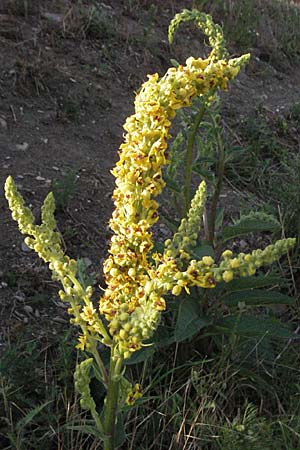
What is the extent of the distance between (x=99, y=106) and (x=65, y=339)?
2273 millimetres

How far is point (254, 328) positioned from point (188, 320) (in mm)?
243

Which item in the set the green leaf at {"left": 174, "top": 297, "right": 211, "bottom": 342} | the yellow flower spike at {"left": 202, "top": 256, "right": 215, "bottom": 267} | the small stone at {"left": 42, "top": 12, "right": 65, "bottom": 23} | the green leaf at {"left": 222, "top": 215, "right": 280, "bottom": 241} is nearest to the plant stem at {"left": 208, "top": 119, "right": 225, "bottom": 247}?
the green leaf at {"left": 222, "top": 215, "right": 280, "bottom": 241}

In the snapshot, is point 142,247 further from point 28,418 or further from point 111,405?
point 28,418

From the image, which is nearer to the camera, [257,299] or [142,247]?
[142,247]

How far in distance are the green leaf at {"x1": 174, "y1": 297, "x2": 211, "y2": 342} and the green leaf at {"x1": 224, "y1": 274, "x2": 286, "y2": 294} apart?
5.3 inches

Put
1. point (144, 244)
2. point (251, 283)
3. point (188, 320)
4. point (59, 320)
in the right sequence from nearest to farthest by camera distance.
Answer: point (144, 244)
point (188, 320)
point (251, 283)
point (59, 320)

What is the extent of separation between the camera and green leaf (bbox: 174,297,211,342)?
2082mm

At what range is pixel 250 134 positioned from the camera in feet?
14.2

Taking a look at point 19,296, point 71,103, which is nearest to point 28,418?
Result: point 19,296

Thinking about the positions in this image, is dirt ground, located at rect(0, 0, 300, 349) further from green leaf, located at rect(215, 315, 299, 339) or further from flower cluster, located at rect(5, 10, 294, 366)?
flower cluster, located at rect(5, 10, 294, 366)

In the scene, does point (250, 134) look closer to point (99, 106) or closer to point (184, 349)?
point (99, 106)

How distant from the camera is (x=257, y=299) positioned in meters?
2.29

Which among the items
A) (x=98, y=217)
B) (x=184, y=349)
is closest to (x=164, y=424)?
(x=184, y=349)

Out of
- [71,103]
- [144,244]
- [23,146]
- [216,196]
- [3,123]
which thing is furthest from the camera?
[71,103]
